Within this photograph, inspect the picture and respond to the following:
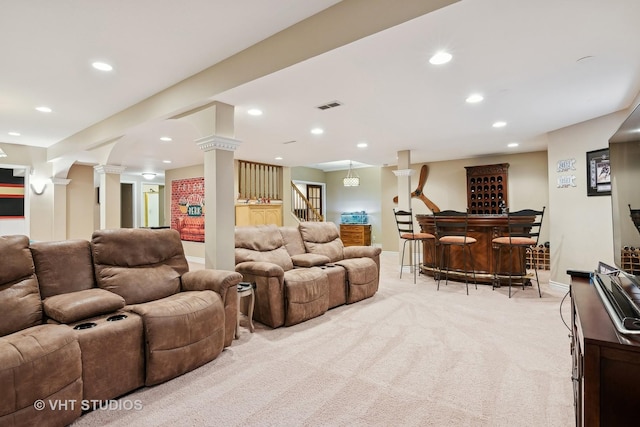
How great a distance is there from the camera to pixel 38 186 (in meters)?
6.62

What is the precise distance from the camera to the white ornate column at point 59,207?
6.76 m

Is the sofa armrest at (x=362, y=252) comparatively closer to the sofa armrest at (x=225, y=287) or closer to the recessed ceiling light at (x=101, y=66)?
the sofa armrest at (x=225, y=287)

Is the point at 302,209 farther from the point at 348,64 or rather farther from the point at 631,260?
the point at 631,260

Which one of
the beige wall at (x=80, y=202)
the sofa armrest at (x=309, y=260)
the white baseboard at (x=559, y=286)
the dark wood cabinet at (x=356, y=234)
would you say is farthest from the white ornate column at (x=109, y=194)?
the white baseboard at (x=559, y=286)

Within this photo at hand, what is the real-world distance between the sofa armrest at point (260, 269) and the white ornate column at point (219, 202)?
13cm

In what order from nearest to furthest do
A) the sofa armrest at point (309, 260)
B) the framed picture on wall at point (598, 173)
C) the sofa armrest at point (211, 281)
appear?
the sofa armrest at point (211, 281) → the sofa armrest at point (309, 260) → the framed picture on wall at point (598, 173)

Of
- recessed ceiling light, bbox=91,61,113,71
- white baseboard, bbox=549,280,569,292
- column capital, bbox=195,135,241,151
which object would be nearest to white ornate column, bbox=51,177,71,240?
recessed ceiling light, bbox=91,61,113,71

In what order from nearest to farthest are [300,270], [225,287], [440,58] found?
[440,58] → [225,287] → [300,270]

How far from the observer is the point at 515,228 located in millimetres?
4684

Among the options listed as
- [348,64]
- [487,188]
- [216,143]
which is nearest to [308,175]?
[487,188]

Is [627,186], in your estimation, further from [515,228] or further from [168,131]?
[168,131]

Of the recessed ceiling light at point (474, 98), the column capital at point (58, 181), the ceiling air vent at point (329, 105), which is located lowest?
the column capital at point (58, 181)

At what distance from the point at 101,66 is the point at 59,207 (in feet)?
18.0

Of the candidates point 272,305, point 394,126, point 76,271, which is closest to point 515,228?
point 394,126
